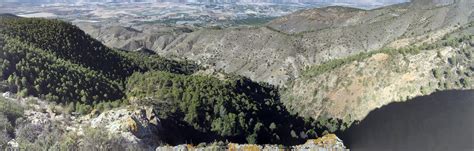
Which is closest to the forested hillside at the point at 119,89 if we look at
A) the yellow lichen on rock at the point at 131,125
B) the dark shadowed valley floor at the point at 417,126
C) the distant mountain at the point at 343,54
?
the yellow lichen on rock at the point at 131,125

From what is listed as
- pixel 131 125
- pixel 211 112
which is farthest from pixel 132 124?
pixel 211 112

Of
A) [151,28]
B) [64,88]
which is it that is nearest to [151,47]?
[151,28]

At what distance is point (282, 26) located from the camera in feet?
336

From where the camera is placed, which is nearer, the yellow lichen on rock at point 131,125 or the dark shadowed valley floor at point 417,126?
the yellow lichen on rock at point 131,125

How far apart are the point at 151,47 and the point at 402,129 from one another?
7328 centimetres

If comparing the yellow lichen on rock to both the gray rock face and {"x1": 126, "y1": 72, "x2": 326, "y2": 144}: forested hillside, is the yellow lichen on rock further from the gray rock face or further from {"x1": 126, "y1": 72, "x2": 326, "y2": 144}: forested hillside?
{"x1": 126, "y1": 72, "x2": 326, "y2": 144}: forested hillside

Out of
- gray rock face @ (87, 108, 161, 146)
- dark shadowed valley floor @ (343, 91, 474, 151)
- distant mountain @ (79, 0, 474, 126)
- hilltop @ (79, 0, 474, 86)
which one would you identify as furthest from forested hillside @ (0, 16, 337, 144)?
hilltop @ (79, 0, 474, 86)

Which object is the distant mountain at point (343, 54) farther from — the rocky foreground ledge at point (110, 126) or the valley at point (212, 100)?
the rocky foreground ledge at point (110, 126)

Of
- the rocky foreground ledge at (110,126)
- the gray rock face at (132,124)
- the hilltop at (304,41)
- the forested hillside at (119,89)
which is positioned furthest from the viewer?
the hilltop at (304,41)

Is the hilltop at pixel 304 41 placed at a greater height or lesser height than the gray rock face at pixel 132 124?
lesser

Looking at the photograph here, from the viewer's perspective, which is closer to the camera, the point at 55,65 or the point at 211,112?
the point at 55,65

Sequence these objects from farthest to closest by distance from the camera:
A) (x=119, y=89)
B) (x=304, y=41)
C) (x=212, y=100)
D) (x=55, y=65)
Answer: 1. (x=304, y=41)
2. (x=212, y=100)
3. (x=119, y=89)
4. (x=55, y=65)

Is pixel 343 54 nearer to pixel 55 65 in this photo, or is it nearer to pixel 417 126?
pixel 417 126

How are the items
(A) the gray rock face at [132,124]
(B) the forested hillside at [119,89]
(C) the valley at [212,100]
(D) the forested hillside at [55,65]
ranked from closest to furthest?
(A) the gray rock face at [132,124] < (C) the valley at [212,100] < (D) the forested hillside at [55,65] < (B) the forested hillside at [119,89]
